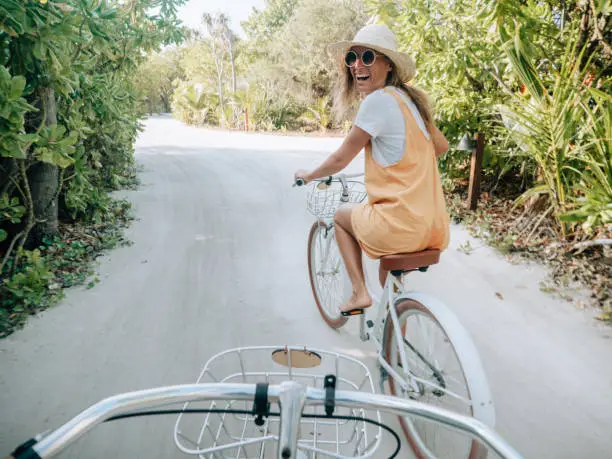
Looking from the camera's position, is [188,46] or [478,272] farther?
[188,46]

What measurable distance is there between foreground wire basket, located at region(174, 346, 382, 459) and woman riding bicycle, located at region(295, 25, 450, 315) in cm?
66

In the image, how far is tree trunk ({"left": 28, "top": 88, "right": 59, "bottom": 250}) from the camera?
3.82 m

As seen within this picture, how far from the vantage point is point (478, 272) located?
3.98 meters

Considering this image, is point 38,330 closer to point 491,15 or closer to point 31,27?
point 31,27

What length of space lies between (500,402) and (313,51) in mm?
18136

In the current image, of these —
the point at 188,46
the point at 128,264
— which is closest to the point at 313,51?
the point at 188,46

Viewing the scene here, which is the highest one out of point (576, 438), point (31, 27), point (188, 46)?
point (188, 46)

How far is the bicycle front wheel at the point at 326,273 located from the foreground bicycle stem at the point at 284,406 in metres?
2.18

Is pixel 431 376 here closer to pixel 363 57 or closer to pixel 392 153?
pixel 392 153

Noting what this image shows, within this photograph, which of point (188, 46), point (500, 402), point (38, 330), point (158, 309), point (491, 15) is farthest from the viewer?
point (188, 46)

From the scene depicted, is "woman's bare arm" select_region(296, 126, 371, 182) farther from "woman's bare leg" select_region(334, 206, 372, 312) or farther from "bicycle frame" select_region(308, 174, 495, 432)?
"bicycle frame" select_region(308, 174, 495, 432)

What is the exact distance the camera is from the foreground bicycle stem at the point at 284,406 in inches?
31.3

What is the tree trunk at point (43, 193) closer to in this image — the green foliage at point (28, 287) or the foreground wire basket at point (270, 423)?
the green foliage at point (28, 287)

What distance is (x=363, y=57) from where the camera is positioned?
2.21m
